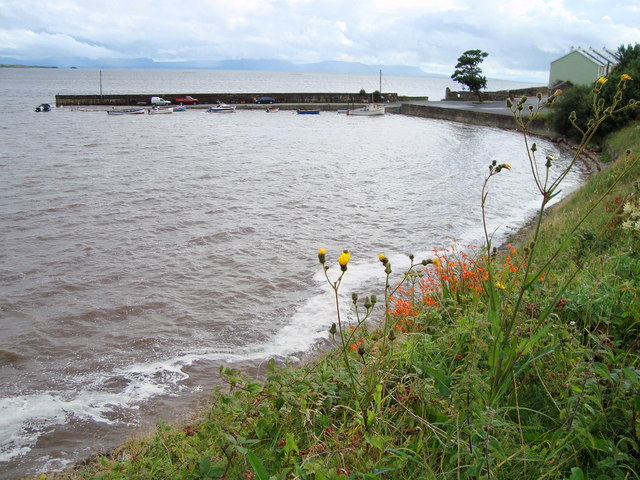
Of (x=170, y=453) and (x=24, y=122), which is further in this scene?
(x=24, y=122)

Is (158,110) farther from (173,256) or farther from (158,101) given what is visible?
(173,256)

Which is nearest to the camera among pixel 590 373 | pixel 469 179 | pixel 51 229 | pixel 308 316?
pixel 590 373

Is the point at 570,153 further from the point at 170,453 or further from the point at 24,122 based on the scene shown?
the point at 24,122

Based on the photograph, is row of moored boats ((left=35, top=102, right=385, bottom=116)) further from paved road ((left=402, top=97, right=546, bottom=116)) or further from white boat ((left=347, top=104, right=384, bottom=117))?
paved road ((left=402, top=97, right=546, bottom=116))

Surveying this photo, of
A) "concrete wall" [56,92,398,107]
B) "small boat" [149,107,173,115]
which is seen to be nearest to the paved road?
"concrete wall" [56,92,398,107]

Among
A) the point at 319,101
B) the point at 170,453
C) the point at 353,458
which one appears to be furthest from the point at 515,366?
the point at 319,101

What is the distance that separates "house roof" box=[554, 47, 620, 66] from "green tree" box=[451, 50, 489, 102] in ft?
37.2

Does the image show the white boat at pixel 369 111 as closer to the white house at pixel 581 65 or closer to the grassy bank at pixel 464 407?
the white house at pixel 581 65

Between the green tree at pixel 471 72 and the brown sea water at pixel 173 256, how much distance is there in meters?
36.4

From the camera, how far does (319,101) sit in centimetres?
7200

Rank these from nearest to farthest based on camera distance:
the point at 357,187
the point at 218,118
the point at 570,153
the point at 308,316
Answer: the point at 308,316 → the point at 357,187 → the point at 570,153 → the point at 218,118

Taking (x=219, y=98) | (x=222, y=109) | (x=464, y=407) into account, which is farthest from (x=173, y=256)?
(x=219, y=98)

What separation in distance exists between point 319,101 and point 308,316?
66.2 metres

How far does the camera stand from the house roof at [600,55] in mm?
52281
